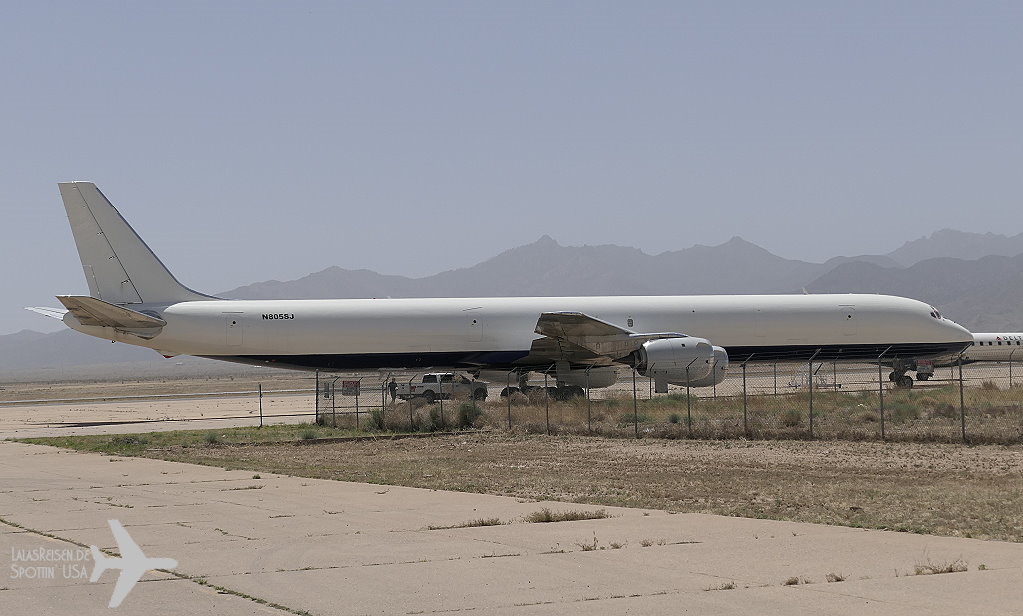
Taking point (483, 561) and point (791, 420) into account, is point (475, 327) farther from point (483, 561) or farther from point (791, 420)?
point (483, 561)

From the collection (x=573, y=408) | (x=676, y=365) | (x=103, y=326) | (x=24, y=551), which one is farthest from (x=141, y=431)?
(x=24, y=551)

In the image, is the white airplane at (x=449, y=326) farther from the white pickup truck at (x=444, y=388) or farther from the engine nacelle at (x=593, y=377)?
the white pickup truck at (x=444, y=388)

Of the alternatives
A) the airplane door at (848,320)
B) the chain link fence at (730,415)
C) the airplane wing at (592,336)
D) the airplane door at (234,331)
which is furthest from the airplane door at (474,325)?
the airplane door at (848,320)

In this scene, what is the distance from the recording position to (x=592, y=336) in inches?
1430

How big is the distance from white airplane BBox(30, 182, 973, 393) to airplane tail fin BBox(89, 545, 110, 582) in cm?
2475

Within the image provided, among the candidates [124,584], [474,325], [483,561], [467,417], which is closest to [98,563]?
[124,584]

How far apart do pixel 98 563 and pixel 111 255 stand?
2946cm

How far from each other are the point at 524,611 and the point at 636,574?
147cm

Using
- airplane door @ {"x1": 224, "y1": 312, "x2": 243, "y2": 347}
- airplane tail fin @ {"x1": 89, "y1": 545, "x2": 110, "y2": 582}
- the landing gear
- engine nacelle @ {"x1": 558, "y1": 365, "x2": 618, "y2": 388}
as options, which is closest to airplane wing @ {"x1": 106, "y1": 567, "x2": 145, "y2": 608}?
airplane tail fin @ {"x1": 89, "y1": 545, "x2": 110, "y2": 582}

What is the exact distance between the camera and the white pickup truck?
37.9 meters

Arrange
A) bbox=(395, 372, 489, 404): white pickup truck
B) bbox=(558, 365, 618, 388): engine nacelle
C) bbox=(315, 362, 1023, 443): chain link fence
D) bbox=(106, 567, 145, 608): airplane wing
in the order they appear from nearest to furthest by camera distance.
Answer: bbox=(106, 567, 145, 608): airplane wing < bbox=(315, 362, 1023, 443): chain link fence < bbox=(558, 365, 618, 388): engine nacelle < bbox=(395, 372, 489, 404): white pickup truck

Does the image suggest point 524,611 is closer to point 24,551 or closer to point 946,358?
point 24,551

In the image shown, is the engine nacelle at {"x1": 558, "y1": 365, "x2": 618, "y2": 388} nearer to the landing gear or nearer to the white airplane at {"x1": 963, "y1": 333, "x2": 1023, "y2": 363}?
the landing gear

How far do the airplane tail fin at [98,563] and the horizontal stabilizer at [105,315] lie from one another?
24.7 metres
